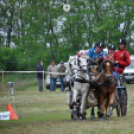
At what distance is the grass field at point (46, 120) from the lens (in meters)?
9.09

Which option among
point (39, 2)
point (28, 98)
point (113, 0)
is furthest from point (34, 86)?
point (113, 0)

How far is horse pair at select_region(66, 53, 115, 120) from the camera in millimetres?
11234

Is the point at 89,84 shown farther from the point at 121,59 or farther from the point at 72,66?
the point at 121,59

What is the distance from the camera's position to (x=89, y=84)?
11375mm

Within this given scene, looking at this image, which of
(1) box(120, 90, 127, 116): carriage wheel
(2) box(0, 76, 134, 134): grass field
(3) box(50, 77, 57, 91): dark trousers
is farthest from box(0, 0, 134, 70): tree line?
(1) box(120, 90, 127, 116): carriage wheel

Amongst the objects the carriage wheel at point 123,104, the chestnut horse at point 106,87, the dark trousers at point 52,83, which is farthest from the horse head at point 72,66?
the dark trousers at point 52,83

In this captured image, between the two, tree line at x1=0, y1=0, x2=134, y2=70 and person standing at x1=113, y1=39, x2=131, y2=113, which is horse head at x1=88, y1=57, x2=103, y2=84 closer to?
person standing at x1=113, y1=39, x2=131, y2=113

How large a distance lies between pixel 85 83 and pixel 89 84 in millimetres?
150

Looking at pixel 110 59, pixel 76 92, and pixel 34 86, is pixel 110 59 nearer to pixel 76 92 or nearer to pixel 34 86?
pixel 76 92

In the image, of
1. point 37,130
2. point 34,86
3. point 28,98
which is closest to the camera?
point 37,130

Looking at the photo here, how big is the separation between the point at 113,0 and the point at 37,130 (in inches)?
1026

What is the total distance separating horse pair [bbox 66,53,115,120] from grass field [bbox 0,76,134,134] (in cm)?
45

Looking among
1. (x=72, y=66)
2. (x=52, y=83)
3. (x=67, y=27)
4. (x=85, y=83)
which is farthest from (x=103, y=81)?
(x=67, y=27)

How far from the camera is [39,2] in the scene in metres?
33.1
